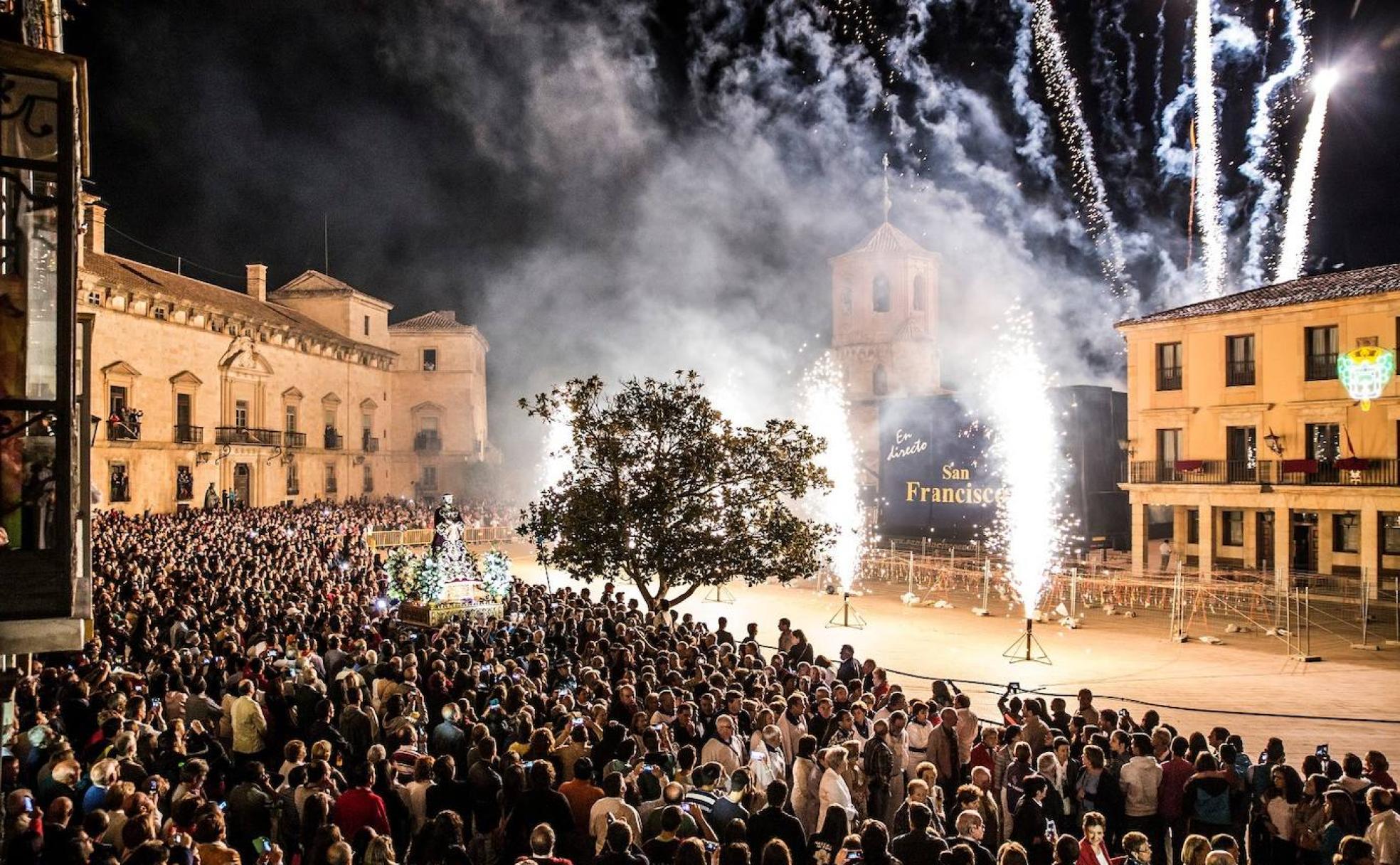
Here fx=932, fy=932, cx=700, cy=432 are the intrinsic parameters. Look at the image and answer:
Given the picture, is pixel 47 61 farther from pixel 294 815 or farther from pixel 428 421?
pixel 428 421

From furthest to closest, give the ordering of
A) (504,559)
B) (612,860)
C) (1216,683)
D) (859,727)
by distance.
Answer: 1. (504,559)
2. (1216,683)
3. (859,727)
4. (612,860)

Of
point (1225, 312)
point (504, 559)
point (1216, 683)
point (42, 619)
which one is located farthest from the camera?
point (1225, 312)

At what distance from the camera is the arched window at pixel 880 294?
2088 inches

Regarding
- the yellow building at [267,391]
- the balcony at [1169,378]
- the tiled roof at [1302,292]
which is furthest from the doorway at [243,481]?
the balcony at [1169,378]

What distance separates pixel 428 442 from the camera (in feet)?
192

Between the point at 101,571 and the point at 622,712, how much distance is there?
12626 millimetres

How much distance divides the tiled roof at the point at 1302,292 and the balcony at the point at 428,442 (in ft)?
135

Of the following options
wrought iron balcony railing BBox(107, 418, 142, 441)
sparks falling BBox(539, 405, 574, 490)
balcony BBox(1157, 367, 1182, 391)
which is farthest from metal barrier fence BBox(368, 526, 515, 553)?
sparks falling BBox(539, 405, 574, 490)

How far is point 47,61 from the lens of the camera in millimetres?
4062

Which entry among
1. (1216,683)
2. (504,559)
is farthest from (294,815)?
(1216,683)

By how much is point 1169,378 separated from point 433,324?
145 feet

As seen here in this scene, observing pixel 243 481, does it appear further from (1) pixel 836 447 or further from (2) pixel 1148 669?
(2) pixel 1148 669

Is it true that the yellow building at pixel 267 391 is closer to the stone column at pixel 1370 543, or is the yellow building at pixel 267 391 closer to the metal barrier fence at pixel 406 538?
the metal barrier fence at pixel 406 538

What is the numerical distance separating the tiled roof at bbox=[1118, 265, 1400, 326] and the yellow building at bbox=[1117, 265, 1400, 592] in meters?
0.06
